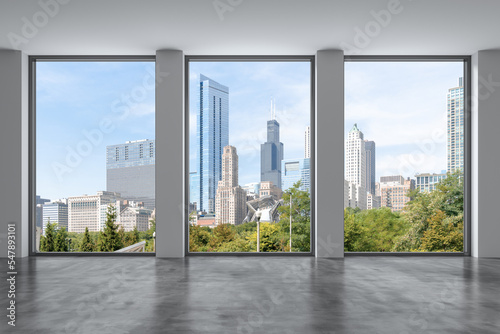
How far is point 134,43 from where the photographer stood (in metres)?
6.39

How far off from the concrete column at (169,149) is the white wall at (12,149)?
87.0 inches

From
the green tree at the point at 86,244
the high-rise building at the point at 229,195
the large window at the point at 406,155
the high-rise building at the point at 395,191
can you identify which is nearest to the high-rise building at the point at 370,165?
the large window at the point at 406,155

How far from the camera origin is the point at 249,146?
705 cm

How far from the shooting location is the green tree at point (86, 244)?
688cm

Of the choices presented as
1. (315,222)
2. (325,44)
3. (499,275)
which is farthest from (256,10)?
(499,275)

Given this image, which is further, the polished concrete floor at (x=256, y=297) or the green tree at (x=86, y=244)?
the green tree at (x=86, y=244)

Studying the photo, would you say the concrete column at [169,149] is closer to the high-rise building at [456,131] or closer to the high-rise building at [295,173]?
the high-rise building at [295,173]

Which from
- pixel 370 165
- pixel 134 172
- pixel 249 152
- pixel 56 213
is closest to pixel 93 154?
pixel 134 172

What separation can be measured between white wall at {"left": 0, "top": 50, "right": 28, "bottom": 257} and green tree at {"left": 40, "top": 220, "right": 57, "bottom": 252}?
0.27m

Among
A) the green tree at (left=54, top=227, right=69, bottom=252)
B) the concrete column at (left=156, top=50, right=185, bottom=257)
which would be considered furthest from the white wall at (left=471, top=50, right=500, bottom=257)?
the green tree at (left=54, top=227, right=69, bottom=252)

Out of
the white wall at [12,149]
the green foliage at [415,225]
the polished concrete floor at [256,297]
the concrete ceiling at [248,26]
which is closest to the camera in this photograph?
the polished concrete floor at [256,297]

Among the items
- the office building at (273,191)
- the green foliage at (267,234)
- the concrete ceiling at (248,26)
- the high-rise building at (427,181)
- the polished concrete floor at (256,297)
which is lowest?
the polished concrete floor at (256,297)

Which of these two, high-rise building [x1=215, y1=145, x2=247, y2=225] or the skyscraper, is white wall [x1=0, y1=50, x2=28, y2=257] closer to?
high-rise building [x1=215, y1=145, x2=247, y2=225]

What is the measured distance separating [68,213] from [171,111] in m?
2.48
